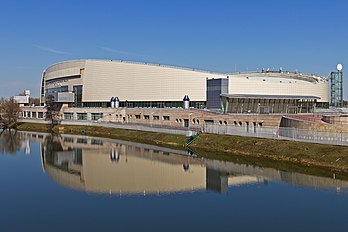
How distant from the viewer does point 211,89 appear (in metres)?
63.1

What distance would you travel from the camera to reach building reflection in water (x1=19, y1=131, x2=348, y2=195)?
2358cm

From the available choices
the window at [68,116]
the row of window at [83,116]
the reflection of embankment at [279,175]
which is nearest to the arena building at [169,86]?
the window at [68,116]

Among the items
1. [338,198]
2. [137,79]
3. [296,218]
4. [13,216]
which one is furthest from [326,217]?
[137,79]

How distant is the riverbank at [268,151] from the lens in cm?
2638

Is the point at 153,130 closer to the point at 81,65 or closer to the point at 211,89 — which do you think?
the point at 211,89

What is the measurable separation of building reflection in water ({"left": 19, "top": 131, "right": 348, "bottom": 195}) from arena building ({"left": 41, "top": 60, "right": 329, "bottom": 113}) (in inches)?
901

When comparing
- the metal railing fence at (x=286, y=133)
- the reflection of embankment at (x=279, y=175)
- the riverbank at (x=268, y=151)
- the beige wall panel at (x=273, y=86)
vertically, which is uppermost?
the beige wall panel at (x=273, y=86)

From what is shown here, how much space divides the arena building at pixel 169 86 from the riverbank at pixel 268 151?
50.7 feet

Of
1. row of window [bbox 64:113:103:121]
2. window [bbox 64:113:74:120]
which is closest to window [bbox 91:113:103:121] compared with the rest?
row of window [bbox 64:113:103:121]

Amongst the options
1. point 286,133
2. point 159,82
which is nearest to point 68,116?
point 159,82

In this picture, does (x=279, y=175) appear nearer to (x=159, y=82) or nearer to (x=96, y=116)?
(x=159, y=82)

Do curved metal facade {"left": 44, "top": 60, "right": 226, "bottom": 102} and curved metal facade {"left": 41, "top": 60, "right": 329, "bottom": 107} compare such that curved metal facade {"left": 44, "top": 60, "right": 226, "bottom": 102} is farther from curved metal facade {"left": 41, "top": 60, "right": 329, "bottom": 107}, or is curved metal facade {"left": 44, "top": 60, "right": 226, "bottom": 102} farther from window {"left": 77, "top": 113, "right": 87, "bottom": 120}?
window {"left": 77, "top": 113, "right": 87, "bottom": 120}

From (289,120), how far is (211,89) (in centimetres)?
2929

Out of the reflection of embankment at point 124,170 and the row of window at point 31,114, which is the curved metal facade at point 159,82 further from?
the reflection of embankment at point 124,170
